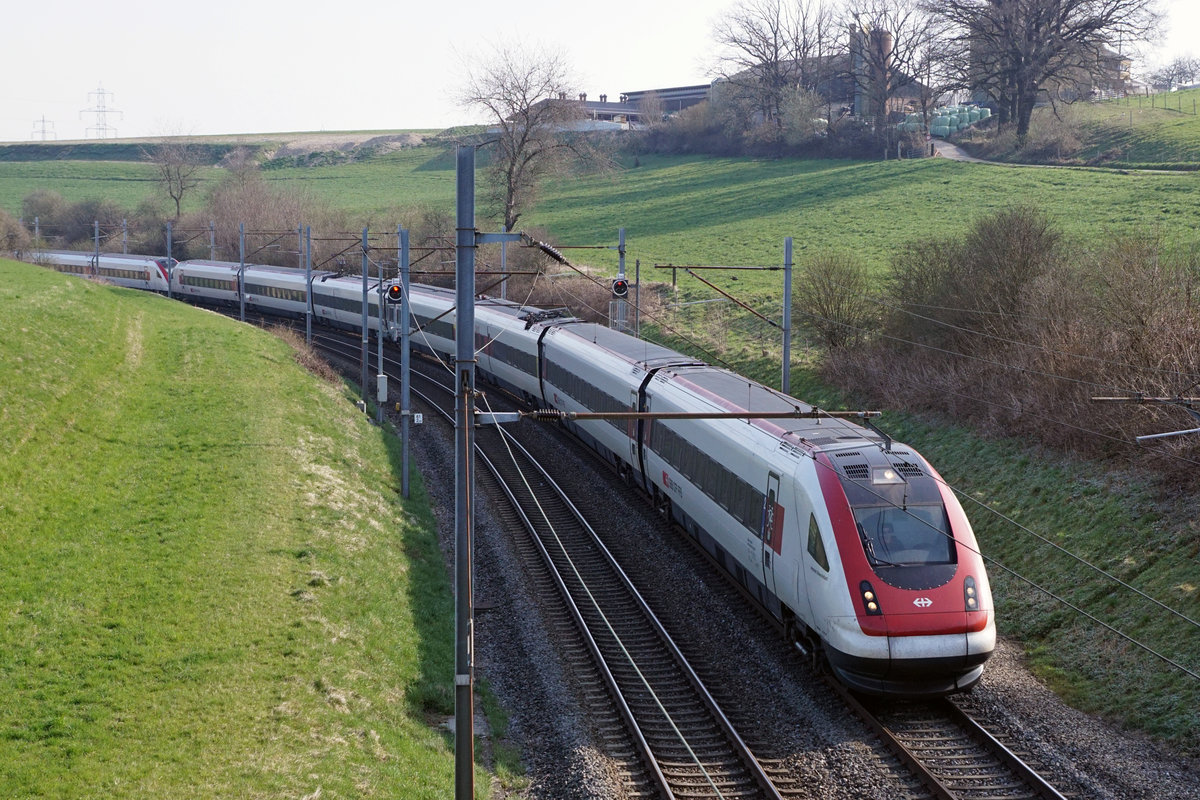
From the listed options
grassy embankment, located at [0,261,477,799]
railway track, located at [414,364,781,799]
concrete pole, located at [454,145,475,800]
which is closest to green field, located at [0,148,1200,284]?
railway track, located at [414,364,781,799]

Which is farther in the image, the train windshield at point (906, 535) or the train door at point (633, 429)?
the train door at point (633, 429)

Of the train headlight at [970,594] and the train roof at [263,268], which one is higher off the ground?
the train roof at [263,268]

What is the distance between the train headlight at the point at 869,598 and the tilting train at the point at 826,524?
17mm

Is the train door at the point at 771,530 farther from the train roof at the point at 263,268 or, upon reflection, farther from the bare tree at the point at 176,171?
the bare tree at the point at 176,171

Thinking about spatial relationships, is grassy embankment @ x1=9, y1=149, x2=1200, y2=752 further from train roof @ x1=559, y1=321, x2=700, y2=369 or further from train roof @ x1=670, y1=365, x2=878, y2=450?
train roof @ x1=559, y1=321, x2=700, y2=369

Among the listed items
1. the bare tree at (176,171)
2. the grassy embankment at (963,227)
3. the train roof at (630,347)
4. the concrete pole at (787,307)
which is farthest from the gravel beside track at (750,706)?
the bare tree at (176,171)

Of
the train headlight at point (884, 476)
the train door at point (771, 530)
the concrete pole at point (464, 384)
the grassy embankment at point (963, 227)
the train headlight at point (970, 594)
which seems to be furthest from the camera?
the train door at point (771, 530)

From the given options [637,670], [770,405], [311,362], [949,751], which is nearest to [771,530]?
[637,670]

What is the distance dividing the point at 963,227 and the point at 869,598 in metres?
40.1

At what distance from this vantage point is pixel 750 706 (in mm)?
14539

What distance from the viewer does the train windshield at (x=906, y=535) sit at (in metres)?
14.0

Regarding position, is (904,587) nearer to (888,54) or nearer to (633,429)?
(633,429)

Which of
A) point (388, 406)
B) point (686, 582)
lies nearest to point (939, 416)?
point (686, 582)

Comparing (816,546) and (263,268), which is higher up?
(263,268)
